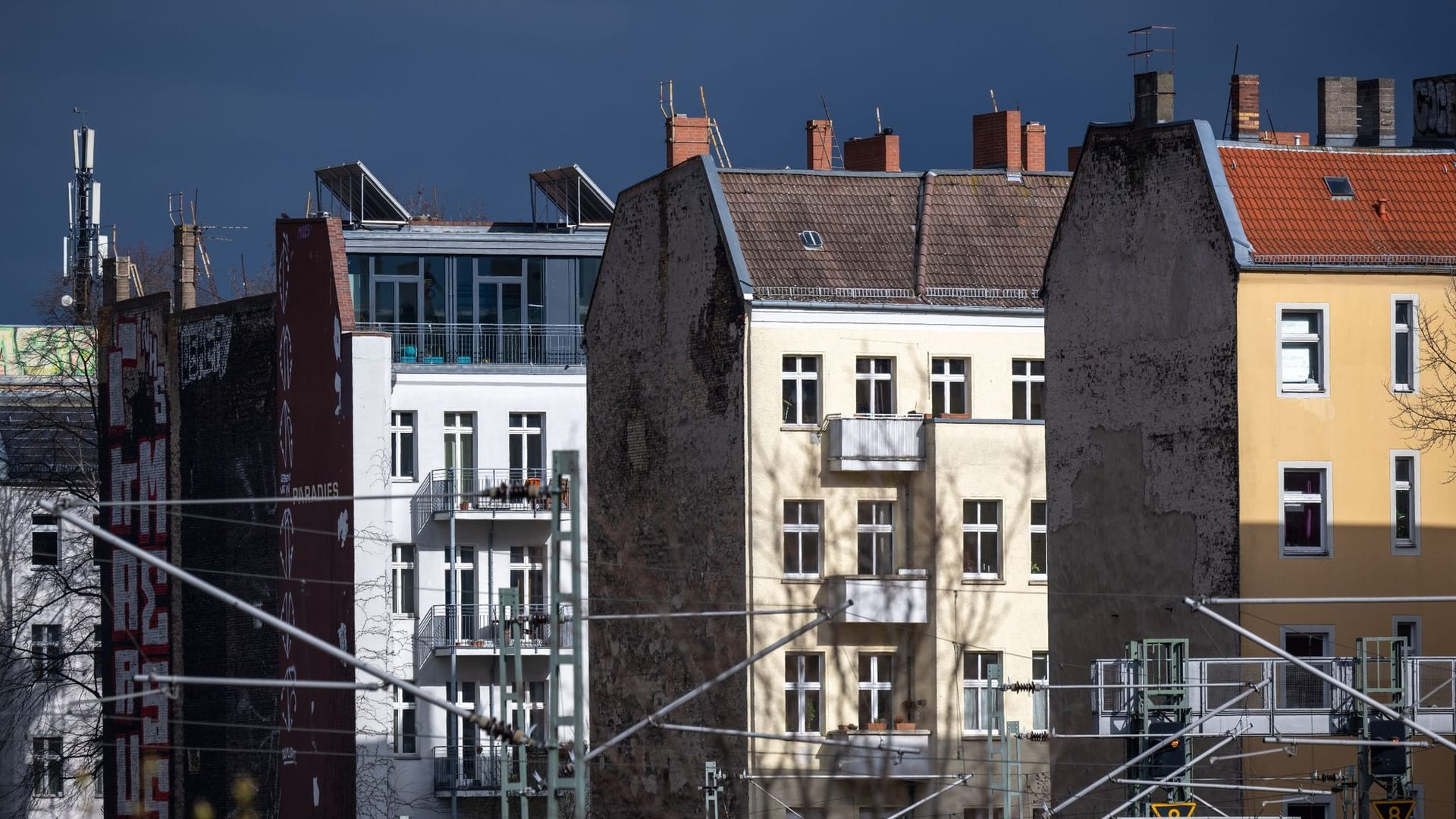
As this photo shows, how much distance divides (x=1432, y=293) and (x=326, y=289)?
26.3 meters

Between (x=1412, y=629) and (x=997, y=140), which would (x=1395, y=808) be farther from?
(x=997, y=140)

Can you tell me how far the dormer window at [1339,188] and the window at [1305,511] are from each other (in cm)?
493

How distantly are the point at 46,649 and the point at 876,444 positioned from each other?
Result: 38.8m

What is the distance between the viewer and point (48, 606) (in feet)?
268

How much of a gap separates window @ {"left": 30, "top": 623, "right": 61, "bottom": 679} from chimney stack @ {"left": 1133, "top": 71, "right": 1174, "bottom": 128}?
3637 cm

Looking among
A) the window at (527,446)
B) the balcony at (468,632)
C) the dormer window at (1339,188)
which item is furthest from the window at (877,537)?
the dormer window at (1339,188)

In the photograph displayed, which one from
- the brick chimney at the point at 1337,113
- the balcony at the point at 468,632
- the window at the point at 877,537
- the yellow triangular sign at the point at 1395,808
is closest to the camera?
the yellow triangular sign at the point at 1395,808

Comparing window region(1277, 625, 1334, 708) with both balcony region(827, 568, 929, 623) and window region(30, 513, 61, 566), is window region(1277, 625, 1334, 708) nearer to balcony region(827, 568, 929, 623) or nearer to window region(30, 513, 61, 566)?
balcony region(827, 568, 929, 623)

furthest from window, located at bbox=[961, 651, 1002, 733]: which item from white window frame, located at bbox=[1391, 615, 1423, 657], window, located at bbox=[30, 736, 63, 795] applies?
window, located at bbox=[30, 736, 63, 795]

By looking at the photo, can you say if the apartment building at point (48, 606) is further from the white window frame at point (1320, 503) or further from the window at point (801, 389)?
the white window frame at point (1320, 503)

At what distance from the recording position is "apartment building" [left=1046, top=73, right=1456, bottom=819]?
4291 cm


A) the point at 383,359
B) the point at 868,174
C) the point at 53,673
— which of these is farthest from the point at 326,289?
the point at 53,673

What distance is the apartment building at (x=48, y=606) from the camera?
81.8 metres

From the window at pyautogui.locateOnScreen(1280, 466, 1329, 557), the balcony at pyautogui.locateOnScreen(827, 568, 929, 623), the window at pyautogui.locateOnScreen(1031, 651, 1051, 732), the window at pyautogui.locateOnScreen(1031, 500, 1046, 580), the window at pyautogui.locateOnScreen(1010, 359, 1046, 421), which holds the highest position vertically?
the window at pyautogui.locateOnScreen(1010, 359, 1046, 421)
